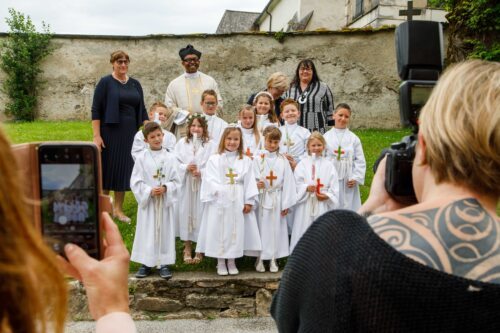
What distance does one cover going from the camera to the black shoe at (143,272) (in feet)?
18.9

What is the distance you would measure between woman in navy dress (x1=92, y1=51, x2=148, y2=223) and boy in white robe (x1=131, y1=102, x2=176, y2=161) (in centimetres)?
37

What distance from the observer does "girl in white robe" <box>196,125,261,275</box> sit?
19.9 ft

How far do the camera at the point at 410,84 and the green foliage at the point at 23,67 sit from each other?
17.5 m

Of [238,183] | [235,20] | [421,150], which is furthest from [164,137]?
[235,20]

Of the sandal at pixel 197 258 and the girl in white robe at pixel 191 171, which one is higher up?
the girl in white robe at pixel 191 171

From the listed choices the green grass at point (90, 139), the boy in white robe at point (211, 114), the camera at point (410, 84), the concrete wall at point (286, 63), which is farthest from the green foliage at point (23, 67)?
the camera at point (410, 84)

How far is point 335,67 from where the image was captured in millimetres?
16266

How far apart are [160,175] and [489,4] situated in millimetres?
7521

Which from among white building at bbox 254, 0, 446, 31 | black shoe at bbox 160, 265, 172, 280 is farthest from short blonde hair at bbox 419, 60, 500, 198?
white building at bbox 254, 0, 446, 31

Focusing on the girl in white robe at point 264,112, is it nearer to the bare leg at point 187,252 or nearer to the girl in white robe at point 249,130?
the girl in white robe at point 249,130

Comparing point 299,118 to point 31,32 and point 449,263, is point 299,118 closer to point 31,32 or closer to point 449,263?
point 449,263

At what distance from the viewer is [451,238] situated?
1.31m

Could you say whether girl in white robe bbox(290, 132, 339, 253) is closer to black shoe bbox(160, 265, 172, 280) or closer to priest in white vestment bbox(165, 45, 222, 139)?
black shoe bbox(160, 265, 172, 280)

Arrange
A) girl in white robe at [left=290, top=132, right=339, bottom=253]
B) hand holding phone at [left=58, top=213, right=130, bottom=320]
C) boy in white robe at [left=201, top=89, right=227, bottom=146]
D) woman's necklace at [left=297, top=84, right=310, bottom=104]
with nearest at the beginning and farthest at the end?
hand holding phone at [left=58, top=213, right=130, bottom=320] < girl in white robe at [left=290, top=132, right=339, bottom=253] < boy in white robe at [left=201, top=89, right=227, bottom=146] < woman's necklace at [left=297, top=84, right=310, bottom=104]
